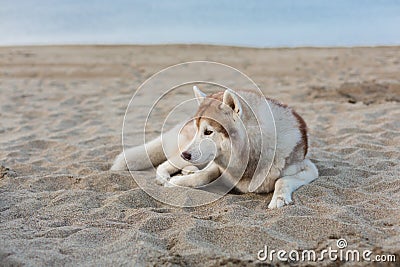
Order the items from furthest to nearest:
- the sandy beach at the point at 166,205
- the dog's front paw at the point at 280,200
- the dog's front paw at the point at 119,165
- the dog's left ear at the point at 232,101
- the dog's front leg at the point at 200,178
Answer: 1. the dog's front paw at the point at 119,165
2. the dog's front leg at the point at 200,178
3. the dog's left ear at the point at 232,101
4. the dog's front paw at the point at 280,200
5. the sandy beach at the point at 166,205

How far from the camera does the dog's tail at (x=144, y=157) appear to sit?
16.9ft

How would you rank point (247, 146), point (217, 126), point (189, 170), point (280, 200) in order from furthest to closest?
point (189, 170) → point (247, 146) → point (217, 126) → point (280, 200)

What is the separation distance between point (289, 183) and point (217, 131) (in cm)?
76

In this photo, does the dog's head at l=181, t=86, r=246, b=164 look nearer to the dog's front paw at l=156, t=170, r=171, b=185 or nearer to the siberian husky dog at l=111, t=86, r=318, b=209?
the siberian husky dog at l=111, t=86, r=318, b=209

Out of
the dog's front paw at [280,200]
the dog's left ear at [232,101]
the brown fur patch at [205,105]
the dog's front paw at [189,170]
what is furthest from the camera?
the dog's front paw at [189,170]

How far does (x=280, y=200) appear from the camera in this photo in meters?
4.04

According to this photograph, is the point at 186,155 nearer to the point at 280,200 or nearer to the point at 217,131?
the point at 217,131

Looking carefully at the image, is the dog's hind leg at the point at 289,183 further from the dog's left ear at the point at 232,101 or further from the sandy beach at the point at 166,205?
the dog's left ear at the point at 232,101

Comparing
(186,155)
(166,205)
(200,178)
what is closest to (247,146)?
(186,155)

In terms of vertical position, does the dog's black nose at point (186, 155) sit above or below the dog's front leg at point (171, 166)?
above

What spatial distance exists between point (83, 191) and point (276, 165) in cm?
173

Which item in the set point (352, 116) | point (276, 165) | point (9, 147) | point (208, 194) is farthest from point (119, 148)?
point (352, 116)

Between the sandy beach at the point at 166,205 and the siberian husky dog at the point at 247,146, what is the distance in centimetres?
14

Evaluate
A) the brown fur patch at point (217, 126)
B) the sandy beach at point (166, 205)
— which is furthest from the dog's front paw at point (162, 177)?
the brown fur patch at point (217, 126)
